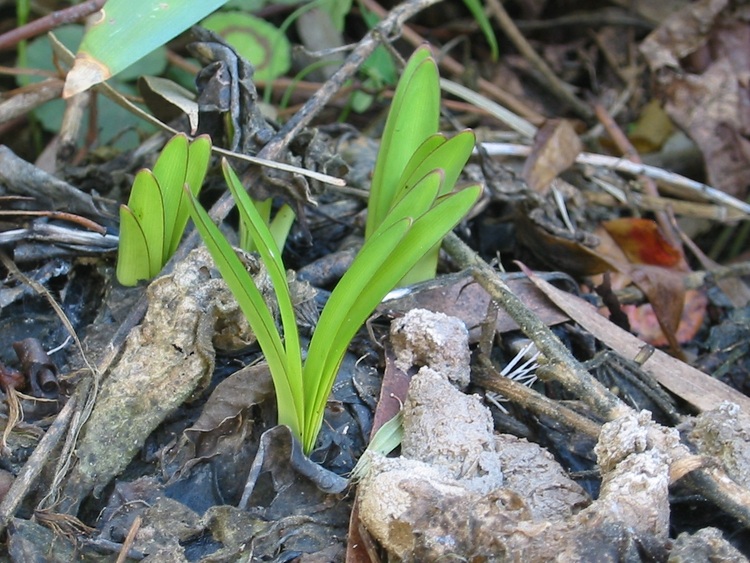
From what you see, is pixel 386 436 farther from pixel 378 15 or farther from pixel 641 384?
pixel 378 15

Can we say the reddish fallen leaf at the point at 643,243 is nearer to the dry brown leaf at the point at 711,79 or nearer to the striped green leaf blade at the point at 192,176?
the dry brown leaf at the point at 711,79

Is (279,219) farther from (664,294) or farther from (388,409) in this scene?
(664,294)

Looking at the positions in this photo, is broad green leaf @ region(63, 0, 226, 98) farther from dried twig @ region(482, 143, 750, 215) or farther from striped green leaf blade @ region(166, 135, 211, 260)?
dried twig @ region(482, 143, 750, 215)

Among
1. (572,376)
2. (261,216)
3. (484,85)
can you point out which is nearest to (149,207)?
(261,216)

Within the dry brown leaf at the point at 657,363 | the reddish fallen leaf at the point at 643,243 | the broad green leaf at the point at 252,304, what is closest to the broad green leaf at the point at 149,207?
the broad green leaf at the point at 252,304

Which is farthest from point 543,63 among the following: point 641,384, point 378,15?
point 641,384

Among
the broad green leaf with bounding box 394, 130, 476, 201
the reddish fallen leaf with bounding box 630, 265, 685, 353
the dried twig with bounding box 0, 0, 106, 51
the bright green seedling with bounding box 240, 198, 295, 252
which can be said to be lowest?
the reddish fallen leaf with bounding box 630, 265, 685, 353

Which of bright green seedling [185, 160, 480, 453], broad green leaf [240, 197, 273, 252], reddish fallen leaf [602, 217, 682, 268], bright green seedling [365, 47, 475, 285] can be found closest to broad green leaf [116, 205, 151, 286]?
broad green leaf [240, 197, 273, 252]

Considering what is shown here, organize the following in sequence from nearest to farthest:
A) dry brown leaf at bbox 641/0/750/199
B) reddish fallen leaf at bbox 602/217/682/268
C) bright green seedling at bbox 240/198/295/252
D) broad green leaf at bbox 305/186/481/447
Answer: broad green leaf at bbox 305/186/481/447
bright green seedling at bbox 240/198/295/252
reddish fallen leaf at bbox 602/217/682/268
dry brown leaf at bbox 641/0/750/199
